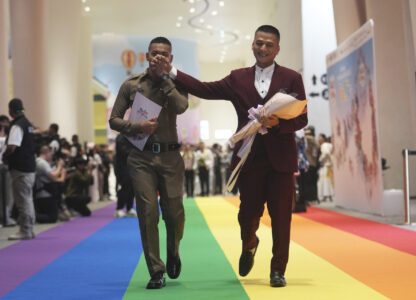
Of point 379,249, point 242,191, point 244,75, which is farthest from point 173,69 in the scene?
point 379,249

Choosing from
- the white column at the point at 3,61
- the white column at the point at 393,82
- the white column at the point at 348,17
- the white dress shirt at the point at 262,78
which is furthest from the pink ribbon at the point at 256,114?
the white column at the point at 348,17

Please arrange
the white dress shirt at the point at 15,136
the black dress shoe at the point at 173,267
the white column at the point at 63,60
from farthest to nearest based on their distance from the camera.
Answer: the white column at the point at 63,60
the white dress shirt at the point at 15,136
the black dress shoe at the point at 173,267

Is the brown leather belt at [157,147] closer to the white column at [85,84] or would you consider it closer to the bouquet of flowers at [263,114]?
the bouquet of flowers at [263,114]

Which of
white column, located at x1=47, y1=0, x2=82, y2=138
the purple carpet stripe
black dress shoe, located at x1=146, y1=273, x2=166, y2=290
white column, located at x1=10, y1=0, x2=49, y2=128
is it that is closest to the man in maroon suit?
black dress shoe, located at x1=146, y1=273, x2=166, y2=290

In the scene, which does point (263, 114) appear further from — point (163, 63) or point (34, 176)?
point (34, 176)

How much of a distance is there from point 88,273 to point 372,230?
15.0ft

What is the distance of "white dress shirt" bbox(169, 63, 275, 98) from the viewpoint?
15.7 feet

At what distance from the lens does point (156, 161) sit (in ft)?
15.8

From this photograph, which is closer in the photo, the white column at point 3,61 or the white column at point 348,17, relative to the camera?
the white column at point 3,61

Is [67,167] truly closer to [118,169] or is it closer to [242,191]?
[118,169]

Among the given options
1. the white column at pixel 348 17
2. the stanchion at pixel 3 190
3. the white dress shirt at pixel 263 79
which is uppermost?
the white column at pixel 348 17

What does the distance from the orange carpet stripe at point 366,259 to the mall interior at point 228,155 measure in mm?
17

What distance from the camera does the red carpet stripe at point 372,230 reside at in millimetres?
7252

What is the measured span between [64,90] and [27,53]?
130 inches
